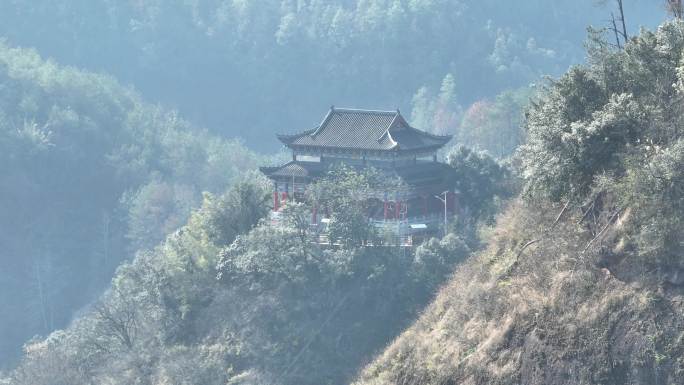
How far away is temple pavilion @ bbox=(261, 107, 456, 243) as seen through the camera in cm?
4731

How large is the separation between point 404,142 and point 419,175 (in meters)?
2.11

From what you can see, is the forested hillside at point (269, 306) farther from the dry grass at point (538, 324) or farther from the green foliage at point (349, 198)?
the dry grass at point (538, 324)

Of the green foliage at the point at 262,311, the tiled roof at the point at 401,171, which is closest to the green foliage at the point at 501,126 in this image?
the tiled roof at the point at 401,171

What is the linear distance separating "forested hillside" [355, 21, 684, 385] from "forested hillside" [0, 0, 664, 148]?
10755 centimetres

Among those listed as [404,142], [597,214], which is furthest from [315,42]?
[597,214]

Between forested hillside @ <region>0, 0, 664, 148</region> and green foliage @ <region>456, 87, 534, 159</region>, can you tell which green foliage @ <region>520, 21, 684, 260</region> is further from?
forested hillside @ <region>0, 0, 664, 148</region>

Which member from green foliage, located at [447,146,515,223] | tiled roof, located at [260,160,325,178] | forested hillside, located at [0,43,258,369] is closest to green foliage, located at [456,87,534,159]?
forested hillside, located at [0,43,258,369]

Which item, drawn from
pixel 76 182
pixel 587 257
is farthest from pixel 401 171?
pixel 76 182

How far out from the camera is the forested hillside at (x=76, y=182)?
276 feet

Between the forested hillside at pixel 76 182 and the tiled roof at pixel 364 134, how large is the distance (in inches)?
1271

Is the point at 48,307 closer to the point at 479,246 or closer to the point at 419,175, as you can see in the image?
the point at 419,175

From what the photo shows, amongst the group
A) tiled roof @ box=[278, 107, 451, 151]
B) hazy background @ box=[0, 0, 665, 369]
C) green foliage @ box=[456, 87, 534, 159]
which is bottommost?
tiled roof @ box=[278, 107, 451, 151]

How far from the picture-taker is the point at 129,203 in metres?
92.5

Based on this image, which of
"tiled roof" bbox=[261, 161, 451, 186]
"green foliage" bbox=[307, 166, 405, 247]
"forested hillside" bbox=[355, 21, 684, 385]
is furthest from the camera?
"tiled roof" bbox=[261, 161, 451, 186]
